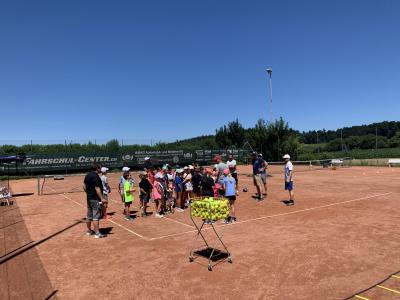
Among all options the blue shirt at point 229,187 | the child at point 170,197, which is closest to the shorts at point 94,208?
the blue shirt at point 229,187

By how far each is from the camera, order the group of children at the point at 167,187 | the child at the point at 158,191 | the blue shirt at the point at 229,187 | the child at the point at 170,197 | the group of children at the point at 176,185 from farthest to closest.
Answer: the child at the point at 170,197 < the child at the point at 158,191 < the group of children at the point at 167,187 < the group of children at the point at 176,185 < the blue shirt at the point at 229,187

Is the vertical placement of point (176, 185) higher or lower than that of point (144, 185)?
lower

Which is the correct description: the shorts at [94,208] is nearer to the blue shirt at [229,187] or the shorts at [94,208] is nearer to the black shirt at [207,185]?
the black shirt at [207,185]

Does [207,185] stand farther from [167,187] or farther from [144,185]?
[167,187]

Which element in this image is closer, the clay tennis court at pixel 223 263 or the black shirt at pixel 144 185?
the clay tennis court at pixel 223 263

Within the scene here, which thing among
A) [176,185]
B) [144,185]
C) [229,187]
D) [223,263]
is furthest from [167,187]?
[223,263]

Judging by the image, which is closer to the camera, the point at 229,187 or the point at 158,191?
the point at 229,187

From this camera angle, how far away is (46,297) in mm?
6574

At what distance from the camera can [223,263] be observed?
26.4 ft

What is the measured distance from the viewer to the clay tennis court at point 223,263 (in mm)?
6719

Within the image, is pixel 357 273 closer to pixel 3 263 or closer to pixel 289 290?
pixel 289 290

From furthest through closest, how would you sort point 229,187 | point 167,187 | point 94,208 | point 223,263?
point 167,187
point 229,187
point 94,208
point 223,263

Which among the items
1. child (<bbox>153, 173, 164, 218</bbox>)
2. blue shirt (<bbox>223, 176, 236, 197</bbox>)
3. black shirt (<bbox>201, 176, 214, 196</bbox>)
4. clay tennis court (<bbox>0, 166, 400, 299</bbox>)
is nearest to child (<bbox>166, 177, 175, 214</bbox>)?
clay tennis court (<bbox>0, 166, 400, 299</bbox>)

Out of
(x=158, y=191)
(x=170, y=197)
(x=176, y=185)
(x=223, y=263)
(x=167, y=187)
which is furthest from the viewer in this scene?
(x=176, y=185)
